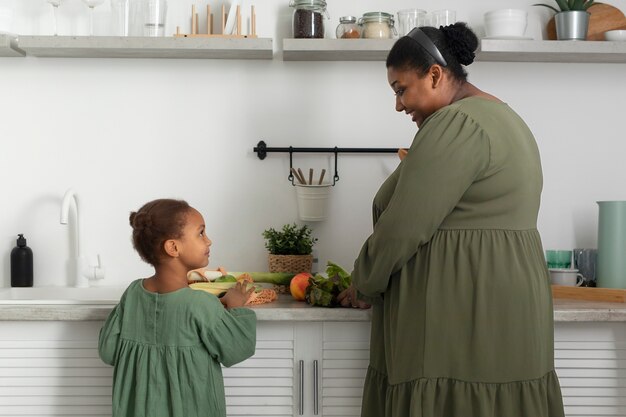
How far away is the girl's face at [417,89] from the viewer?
6.52 feet

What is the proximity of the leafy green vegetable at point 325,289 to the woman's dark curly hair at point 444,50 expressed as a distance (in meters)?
0.69

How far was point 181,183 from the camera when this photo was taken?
9.58ft

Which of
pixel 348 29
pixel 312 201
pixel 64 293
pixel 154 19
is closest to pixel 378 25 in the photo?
pixel 348 29

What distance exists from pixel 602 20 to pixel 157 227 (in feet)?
5.78

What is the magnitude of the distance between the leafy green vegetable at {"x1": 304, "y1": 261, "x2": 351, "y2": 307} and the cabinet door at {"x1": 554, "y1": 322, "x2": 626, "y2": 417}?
62cm

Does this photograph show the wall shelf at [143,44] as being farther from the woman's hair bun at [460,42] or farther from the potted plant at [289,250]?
the woman's hair bun at [460,42]

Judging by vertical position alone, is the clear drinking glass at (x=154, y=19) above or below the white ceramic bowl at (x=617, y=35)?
above

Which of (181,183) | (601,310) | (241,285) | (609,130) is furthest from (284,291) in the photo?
(609,130)

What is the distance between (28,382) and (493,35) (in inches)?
71.6

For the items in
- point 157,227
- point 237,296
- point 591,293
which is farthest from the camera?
point 591,293

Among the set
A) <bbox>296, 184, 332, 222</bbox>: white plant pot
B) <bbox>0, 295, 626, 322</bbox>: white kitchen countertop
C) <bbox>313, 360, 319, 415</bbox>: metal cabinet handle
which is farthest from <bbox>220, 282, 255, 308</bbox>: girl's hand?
<bbox>296, 184, 332, 222</bbox>: white plant pot

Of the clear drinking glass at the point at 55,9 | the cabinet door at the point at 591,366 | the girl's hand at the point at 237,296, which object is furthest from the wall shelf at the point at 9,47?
the cabinet door at the point at 591,366

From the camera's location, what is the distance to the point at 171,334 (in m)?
2.09

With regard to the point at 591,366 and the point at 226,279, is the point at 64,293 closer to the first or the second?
the point at 226,279
